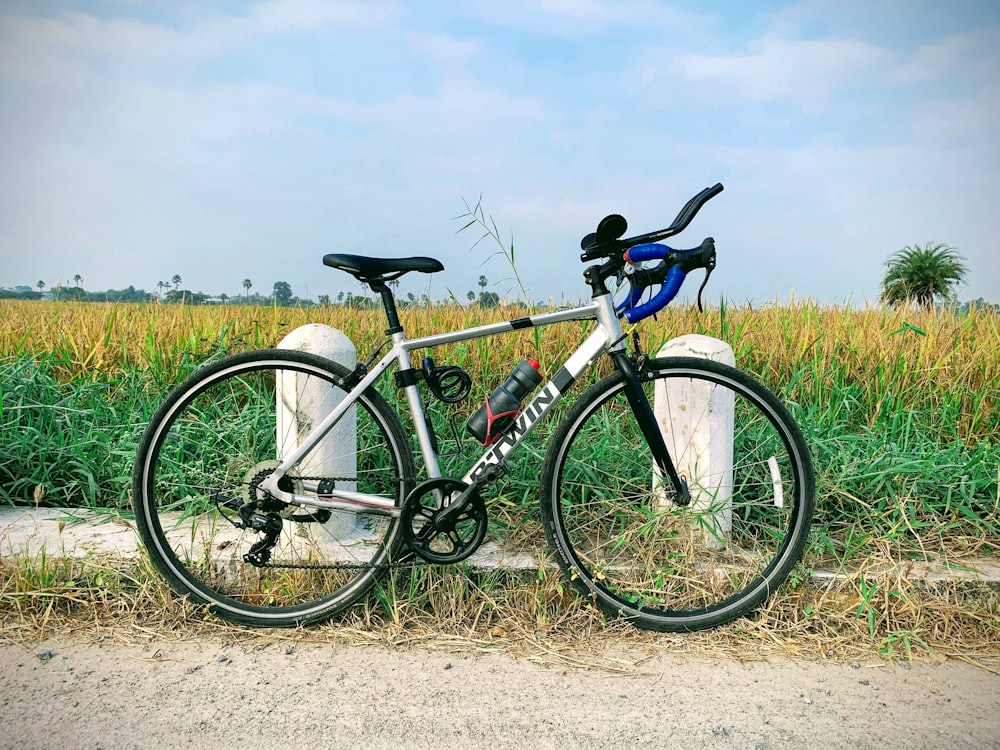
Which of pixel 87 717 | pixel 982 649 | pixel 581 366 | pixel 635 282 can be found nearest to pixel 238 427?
pixel 87 717

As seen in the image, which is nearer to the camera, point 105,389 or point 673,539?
point 673,539

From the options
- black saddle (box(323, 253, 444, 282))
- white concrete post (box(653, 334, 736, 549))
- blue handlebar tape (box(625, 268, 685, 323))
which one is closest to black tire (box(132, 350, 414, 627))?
black saddle (box(323, 253, 444, 282))

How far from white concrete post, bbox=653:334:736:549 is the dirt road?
Answer: 72 cm

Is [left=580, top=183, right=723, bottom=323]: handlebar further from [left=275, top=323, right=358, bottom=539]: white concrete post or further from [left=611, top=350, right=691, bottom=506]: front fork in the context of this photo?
[left=275, top=323, right=358, bottom=539]: white concrete post

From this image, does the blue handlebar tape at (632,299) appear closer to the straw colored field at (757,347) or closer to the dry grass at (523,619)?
the dry grass at (523,619)

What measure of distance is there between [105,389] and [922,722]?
4975 millimetres

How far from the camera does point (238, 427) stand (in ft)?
13.6

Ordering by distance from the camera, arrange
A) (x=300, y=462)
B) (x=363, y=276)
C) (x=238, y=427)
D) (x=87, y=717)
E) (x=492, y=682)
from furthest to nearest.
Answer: (x=238, y=427)
(x=300, y=462)
(x=363, y=276)
(x=492, y=682)
(x=87, y=717)

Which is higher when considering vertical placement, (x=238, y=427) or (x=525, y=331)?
(x=525, y=331)

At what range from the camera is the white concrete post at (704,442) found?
11.2 feet

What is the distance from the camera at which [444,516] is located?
3088 mm

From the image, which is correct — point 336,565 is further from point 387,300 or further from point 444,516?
point 387,300

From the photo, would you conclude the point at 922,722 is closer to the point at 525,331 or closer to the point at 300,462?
the point at 300,462

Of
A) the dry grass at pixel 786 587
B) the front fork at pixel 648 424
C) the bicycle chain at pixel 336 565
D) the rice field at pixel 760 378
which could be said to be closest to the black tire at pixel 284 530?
the bicycle chain at pixel 336 565
